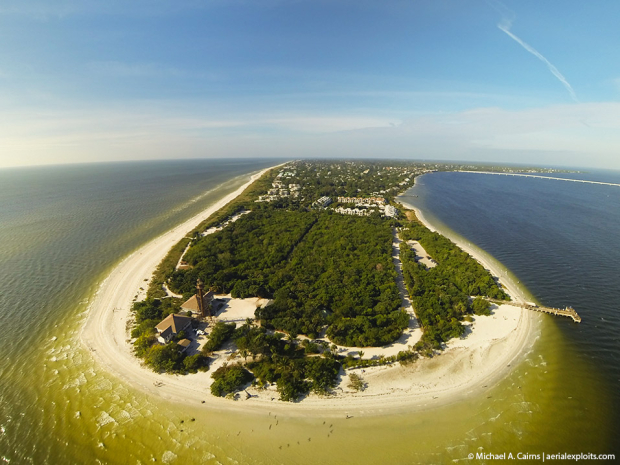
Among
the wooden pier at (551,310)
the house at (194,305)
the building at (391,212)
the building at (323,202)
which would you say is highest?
the building at (323,202)

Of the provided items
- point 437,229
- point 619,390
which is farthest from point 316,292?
point 437,229

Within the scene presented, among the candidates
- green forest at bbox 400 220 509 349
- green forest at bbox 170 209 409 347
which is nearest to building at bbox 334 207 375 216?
green forest at bbox 170 209 409 347

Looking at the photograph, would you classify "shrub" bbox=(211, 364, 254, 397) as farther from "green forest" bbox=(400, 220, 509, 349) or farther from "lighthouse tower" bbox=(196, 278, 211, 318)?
"green forest" bbox=(400, 220, 509, 349)

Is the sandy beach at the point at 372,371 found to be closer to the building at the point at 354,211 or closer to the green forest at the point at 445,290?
the green forest at the point at 445,290

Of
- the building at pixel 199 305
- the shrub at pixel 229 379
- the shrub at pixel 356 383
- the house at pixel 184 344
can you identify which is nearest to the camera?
the shrub at pixel 229 379

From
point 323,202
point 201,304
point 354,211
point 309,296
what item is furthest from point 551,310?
point 323,202

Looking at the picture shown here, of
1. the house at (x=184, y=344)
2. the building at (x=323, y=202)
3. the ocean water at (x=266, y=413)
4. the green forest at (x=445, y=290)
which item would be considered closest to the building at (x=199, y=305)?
the house at (x=184, y=344)
